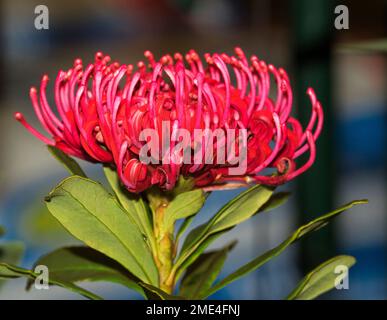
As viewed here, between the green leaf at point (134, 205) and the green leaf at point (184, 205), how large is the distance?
0.8 inches

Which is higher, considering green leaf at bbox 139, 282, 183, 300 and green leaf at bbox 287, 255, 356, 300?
green leaf at bbox 139, 282, 183, 300

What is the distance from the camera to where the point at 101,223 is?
0.56 metres

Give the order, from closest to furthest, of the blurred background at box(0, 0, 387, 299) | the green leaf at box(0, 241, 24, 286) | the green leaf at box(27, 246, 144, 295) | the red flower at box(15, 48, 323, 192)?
the red flower at box(15, 48, 323, 192) < the green leaf at box(27, 246, 144, 295) < the green leaf at box(0, 241, 24, 286) < the blurred background at box(0, 0, 387, 299)

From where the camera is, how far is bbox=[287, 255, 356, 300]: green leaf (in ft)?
1.93

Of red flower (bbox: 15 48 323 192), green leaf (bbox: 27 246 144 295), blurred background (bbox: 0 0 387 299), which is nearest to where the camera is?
red flower (bbox: 15 48 323 192)

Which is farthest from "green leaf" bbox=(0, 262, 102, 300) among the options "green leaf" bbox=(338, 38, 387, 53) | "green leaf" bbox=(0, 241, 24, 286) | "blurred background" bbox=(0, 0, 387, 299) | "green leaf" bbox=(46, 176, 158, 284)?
"blurred background" bbox=(0, 0, 387, 299)

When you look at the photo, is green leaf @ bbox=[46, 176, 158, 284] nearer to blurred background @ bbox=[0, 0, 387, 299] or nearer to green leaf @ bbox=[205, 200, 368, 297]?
green leaf @ bbox=[205, 200, 368, 297]

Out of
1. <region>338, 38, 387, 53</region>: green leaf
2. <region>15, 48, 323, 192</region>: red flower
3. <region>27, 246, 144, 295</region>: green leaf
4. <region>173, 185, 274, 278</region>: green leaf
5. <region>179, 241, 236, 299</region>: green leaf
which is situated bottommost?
<region>179, 241, 236, 299</region>: green leaf

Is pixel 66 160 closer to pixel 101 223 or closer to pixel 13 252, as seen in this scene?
pixel 101 223

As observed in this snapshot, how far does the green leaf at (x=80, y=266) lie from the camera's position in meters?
0.63

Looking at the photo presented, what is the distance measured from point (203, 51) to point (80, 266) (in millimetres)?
1493

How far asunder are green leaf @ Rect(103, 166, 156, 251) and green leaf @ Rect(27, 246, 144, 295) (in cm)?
5

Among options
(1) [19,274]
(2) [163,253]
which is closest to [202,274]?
(2) [163,253]
